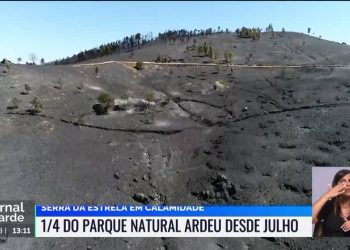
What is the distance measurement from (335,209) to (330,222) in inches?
59.1

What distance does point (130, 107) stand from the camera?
1710 inches

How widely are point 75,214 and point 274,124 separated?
20.7m

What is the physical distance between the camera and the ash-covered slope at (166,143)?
27.8 meters

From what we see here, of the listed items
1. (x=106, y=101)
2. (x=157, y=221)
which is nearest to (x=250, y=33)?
(x=106, y=101)

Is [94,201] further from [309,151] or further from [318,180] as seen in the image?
[309,151]

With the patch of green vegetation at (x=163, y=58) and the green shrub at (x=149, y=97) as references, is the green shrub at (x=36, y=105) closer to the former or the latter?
the green shrub at (x=149, y=97)

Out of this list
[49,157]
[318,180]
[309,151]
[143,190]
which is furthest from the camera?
[309,151]

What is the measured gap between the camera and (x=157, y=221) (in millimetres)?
25891

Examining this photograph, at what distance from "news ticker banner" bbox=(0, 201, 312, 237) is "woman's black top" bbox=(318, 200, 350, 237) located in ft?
5.11

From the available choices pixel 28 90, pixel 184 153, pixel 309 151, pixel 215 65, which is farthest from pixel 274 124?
pixel 215 65

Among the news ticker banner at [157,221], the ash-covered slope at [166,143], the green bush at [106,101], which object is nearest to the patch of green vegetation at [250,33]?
the ash-covered slope at [166,143]

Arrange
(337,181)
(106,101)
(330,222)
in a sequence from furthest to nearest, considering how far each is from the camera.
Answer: (106,101)
(337,181)
(330,222)

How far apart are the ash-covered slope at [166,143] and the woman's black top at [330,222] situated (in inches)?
50.1

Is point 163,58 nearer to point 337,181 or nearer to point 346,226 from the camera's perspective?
point 337,181
